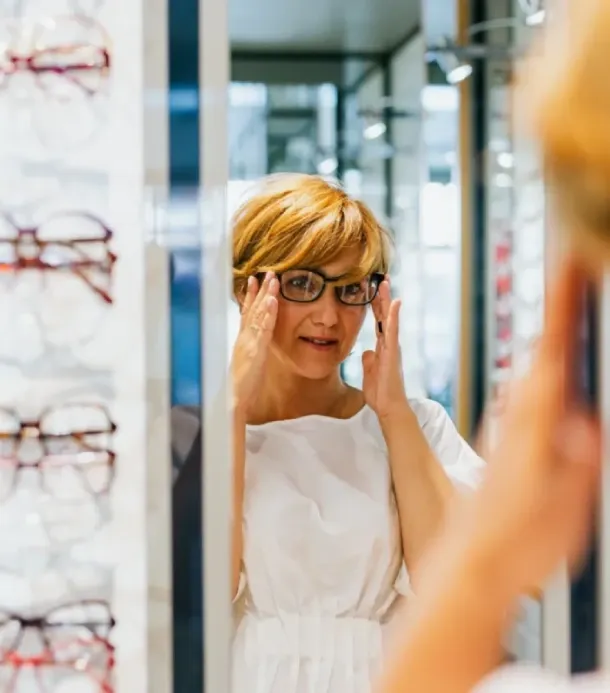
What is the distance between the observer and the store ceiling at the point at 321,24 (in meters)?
1.08

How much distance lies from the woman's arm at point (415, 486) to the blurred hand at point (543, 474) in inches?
25.3

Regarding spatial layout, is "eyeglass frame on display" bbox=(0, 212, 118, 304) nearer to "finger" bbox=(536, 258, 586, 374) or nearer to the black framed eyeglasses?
the black framed eyeglasses

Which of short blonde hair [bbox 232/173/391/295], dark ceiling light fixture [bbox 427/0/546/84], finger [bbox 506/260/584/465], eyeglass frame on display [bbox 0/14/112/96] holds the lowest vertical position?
finger [bbox 506/260/584/465]

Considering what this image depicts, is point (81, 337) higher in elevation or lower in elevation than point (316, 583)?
higher

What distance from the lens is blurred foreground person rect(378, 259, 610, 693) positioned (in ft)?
0.78

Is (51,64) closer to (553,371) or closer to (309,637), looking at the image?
(309,637)

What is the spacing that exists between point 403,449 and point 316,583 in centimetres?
14

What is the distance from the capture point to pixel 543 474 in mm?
238

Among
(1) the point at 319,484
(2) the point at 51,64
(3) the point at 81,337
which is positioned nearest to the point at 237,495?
(1) the point at 319,484

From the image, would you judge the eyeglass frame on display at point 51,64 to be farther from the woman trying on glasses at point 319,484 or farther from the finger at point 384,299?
the finger at point 384,299

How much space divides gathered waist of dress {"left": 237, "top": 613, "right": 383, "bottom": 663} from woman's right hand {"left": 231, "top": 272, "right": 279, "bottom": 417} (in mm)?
188

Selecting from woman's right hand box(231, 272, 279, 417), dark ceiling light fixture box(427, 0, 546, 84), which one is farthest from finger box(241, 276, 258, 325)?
dark ceiling light fixture box(427, 0, 546, 84)

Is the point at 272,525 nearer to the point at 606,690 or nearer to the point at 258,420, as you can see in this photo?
the point at 258,420

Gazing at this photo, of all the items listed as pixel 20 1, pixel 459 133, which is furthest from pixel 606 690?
pixel 459 133
